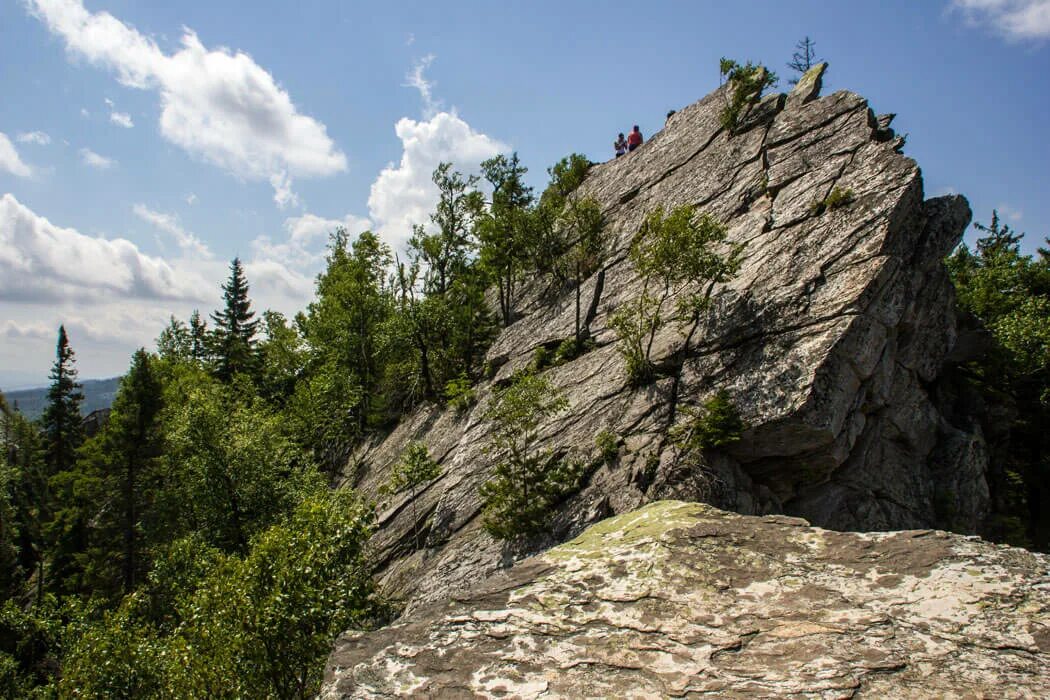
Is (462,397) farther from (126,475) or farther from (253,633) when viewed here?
(126,475)

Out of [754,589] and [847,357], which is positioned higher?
[847,357]

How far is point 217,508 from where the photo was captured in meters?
27.1

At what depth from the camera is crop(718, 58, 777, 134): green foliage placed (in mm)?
32562

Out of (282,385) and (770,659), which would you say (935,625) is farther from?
(282,385)

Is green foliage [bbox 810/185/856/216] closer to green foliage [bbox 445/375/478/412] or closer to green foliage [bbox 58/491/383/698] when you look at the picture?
green foliage [bbox 445/375/478/412]

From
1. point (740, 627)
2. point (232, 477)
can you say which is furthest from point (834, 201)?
point (232, 477)

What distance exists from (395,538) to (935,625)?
2302 cm

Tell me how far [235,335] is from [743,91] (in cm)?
6239

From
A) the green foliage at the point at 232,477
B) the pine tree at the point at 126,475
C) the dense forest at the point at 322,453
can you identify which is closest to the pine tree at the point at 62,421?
the dense forest at the point at 322,453

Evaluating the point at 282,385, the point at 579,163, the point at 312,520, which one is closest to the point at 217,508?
the point at 312,520

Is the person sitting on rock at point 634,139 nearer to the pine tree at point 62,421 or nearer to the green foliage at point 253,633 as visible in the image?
the green foliage at point 253,633

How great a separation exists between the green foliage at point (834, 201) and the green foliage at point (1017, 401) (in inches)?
561

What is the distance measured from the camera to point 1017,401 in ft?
107

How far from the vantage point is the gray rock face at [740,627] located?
4719mm
